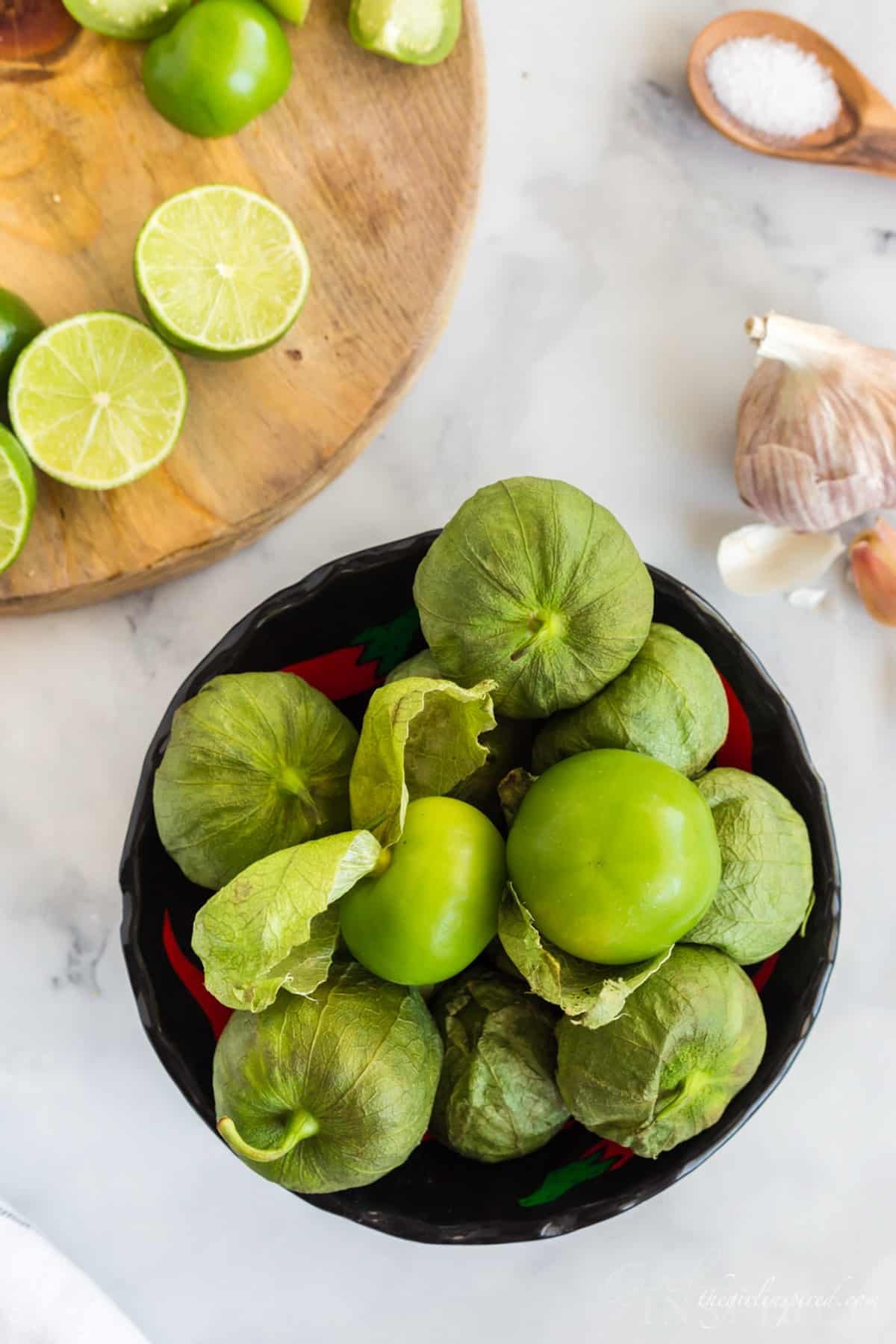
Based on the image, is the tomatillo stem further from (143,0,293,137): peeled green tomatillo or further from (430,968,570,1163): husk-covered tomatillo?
(143,0,293,137): peeled green tomatillo

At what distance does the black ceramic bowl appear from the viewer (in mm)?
843

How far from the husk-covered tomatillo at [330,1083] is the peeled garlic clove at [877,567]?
0.60 metres

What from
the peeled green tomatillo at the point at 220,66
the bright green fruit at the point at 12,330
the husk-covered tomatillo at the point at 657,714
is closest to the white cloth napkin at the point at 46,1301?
the husk-covered tomatillo at the point at 657,714

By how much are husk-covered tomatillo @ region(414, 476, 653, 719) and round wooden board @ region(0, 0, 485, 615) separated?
12.0 inches

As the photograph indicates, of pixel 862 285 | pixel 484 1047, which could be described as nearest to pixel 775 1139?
pixel 484 1047

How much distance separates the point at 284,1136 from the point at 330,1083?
4 centimetres

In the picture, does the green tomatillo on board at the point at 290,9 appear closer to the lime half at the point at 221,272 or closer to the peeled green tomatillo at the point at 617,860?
the lime half at the point at 221,272

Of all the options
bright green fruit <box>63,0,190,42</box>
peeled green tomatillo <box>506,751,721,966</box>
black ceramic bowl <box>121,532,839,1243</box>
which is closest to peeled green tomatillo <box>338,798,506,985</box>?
peeled green tomatillo <box>506,751,721,966</box>

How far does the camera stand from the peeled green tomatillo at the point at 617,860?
69 cm

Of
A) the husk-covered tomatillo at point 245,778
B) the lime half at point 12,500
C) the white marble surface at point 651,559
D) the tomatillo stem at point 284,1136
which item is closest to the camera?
the tomatillo stem at point 284,1136

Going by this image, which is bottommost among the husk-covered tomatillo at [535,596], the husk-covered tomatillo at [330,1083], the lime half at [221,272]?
the husk-covered tomatillo at [330,1083]

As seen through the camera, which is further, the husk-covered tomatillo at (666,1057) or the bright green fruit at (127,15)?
the bright green fruit at (127,15)

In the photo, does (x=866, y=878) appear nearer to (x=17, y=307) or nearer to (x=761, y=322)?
(x=761, y=322)

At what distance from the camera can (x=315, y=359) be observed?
3.46 feet
